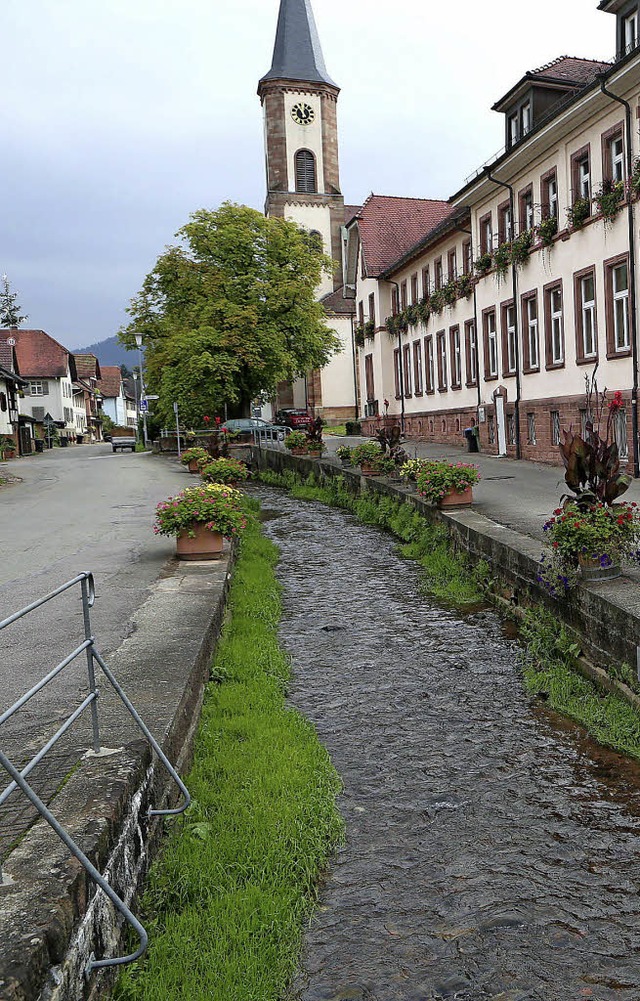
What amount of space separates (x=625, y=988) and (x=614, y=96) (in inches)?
778

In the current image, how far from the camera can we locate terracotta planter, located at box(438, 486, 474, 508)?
47.4 ft

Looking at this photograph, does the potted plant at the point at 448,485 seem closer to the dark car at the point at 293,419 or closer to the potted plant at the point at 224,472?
the potted plant at the point at 224,472

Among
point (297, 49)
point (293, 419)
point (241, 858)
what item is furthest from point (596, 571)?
point (297, 49)

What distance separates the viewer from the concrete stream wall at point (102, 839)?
2.73m

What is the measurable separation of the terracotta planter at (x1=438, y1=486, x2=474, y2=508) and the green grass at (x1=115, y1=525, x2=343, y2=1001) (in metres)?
7.65

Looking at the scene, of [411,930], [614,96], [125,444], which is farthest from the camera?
[125,444]

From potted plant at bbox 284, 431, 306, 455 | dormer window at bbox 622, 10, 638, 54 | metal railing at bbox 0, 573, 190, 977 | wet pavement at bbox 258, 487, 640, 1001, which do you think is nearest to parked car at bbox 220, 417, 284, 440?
potted plant at bbox 284, 431, 306, 455

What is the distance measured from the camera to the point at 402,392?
4153cm

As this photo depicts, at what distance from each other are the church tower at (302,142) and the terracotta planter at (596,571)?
59.9 meters

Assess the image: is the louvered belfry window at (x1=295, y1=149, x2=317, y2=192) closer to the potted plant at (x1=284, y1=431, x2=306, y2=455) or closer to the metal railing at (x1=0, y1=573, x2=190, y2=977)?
the potted plant at (x1=284, y1=431, x2=306, y2=455)

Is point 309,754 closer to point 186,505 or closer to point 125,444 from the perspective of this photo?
point 186,505

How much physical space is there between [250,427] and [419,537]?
84.2 feet

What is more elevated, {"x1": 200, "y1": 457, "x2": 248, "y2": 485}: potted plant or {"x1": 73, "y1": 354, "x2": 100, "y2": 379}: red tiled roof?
{"x1": 73, "y1": 354, "x2": 100, "y2": 379}: red tiled roof

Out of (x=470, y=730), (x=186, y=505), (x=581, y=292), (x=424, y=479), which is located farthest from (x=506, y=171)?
(x=470, y=730)
